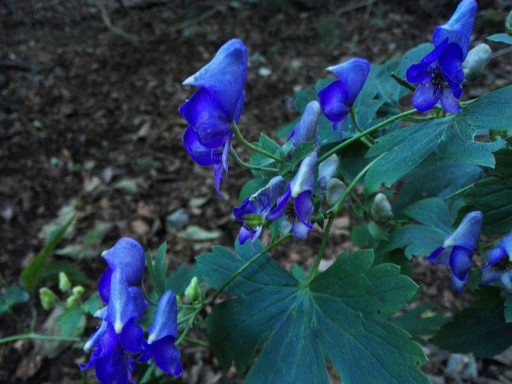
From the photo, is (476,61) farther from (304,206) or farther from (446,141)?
(304,206)

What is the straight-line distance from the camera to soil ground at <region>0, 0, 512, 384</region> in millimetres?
2324

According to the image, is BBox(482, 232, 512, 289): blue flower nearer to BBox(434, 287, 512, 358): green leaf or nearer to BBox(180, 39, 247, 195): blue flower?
BBox(434, 287, 512, 358): green leaf

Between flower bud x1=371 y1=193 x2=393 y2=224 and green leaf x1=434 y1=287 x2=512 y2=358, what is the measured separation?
35 centimetres

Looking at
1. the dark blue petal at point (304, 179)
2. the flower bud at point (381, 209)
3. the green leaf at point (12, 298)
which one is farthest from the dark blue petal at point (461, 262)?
the green leaf at point (12, 298)

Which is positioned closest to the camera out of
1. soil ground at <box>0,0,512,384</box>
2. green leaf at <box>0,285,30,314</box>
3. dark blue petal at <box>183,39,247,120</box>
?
dark blue petal at <box>183,39,247,120</box>

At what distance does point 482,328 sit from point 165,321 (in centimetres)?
94

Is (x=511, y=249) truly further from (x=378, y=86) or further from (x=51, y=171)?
(x=51, y=171)

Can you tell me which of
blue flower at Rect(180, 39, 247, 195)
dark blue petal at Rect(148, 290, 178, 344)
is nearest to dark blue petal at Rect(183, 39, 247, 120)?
blue flower at Rect(180, 39, 247, 195)

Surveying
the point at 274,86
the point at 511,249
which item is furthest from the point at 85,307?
the point at 274,86

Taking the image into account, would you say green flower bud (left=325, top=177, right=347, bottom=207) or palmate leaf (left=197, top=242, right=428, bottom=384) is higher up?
green flower bud (left=325, top=177, right=347, bottom=207)

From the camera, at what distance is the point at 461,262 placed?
0.94 m

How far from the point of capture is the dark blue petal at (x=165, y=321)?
0.93 m

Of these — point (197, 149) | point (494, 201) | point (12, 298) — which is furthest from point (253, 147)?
point (12, 298)

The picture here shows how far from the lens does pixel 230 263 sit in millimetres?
Result: 1203
